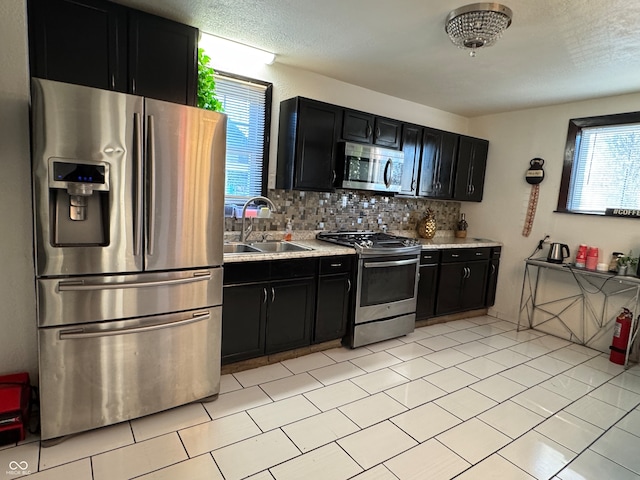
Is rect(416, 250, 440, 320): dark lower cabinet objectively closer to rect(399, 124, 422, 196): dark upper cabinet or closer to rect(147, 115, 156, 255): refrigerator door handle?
rect(399, 124, 422, 196): dark upper cabinet

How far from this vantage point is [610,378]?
3080mm

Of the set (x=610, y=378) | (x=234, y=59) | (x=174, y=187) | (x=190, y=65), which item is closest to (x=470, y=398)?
(x=610, y=378)

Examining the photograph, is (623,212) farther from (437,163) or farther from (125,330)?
(125,330)

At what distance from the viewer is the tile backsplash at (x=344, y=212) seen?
11.3 feet

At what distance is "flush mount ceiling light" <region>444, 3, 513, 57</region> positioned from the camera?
81.4 inches

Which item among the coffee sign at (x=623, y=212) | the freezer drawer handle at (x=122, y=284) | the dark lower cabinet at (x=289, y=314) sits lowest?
the dark lower cabinet at (x=289, y=314)

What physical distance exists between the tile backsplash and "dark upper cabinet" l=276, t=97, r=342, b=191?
0.95ft

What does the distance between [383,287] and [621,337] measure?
2.24m

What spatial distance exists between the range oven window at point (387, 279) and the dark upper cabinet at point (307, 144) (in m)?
0.84

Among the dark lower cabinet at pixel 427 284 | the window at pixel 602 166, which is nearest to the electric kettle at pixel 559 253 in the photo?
the window at pixel 602 166

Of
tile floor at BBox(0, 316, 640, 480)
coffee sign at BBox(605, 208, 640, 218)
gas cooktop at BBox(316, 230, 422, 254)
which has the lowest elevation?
tile floor at BBox(0, 316, 640, 480)

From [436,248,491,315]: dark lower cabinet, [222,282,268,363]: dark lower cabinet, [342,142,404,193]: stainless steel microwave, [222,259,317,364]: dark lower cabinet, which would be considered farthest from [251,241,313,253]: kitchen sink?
[436,248,491,315]: dark lower cabinet

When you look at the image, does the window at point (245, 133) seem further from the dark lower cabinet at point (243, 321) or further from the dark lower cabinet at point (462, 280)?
the dark lower cabinet at point (462, 280)

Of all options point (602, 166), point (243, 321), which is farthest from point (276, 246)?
point (602, 166)
